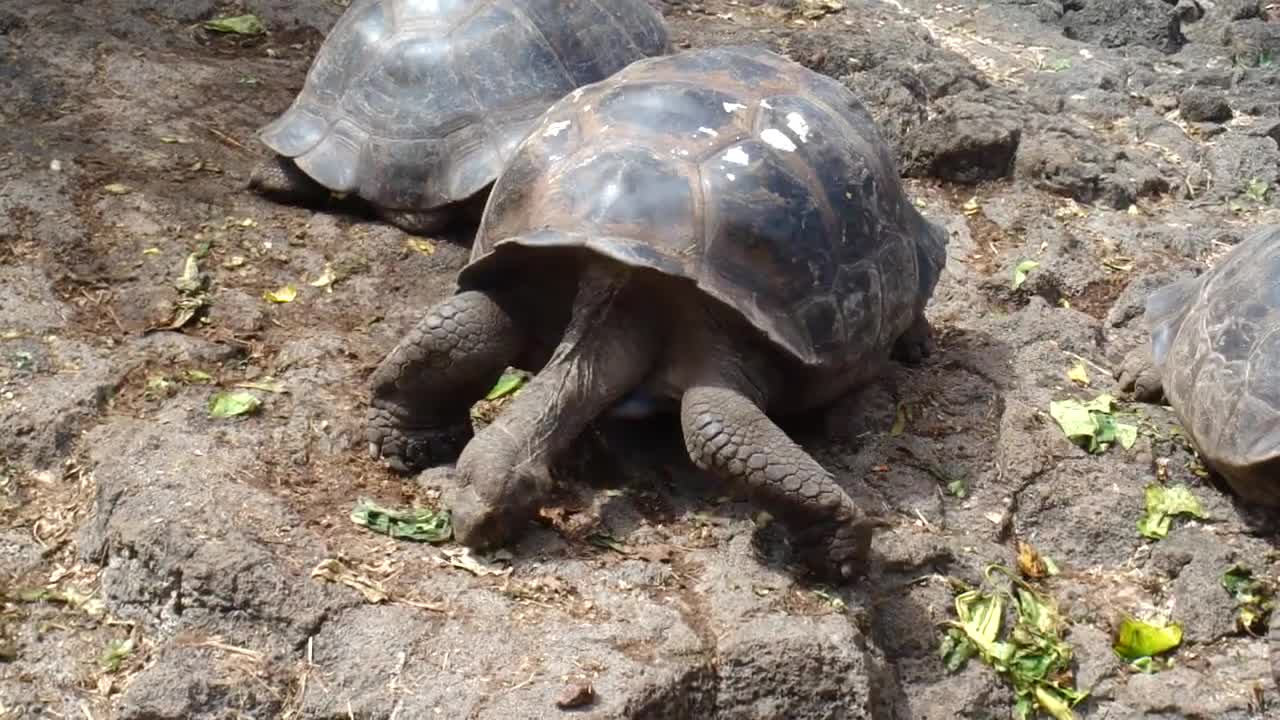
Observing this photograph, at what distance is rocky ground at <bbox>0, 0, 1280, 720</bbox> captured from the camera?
9.86 feet

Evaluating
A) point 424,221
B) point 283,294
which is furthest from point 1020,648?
point 424,221

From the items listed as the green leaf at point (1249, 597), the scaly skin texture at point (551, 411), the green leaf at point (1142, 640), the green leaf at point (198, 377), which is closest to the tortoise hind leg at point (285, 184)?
the green leaf at point (198, 377)

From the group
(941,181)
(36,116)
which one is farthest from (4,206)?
(941,181)

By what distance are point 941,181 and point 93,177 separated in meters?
2.99

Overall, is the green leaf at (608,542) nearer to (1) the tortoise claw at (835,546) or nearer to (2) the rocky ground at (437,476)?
(2) the rocky ground at (437,476)

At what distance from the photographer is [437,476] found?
142 inches

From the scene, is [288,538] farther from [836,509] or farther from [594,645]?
[836,509]

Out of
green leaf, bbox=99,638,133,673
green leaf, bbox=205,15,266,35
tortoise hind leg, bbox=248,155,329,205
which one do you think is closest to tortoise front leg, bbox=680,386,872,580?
green leaf, bbox=99,638,133,673

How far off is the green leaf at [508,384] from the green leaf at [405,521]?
67 centimetres

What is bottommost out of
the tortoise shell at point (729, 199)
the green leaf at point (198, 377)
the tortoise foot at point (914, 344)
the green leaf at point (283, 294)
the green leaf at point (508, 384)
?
the green leaf at point (283, 294)

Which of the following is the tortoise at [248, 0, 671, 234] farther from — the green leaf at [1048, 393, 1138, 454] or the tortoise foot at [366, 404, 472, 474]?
the green leaf at [1048, 393, 1138, 454]

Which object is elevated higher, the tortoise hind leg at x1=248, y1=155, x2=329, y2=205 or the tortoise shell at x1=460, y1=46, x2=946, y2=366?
the tortoise shell at x1=460, y1=46, x2=946, y2=366

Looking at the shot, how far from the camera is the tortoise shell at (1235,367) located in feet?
12.6

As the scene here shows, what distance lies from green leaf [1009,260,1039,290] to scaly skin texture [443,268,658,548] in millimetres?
1809
